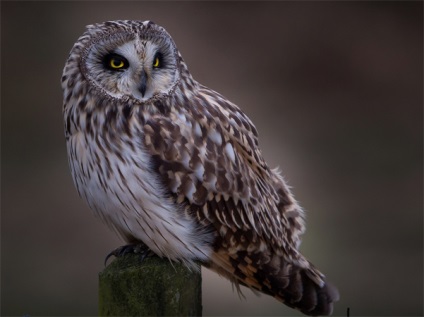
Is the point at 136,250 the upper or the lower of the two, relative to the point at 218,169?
lower

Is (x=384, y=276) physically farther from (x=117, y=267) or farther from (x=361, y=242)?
(x=117, y=267)

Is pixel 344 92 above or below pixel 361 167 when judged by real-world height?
above

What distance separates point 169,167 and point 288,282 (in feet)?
2.00

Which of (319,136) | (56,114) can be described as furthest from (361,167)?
Result: (56,114)

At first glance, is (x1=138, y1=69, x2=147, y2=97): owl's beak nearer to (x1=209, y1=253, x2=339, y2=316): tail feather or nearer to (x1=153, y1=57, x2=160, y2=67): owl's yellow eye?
(x1=153, y1=57, x2=160, y2=67): owl's yellow eye

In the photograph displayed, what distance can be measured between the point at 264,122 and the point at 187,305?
5.66 meters

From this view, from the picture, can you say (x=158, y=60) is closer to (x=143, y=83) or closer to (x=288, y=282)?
(x=143, y=83)

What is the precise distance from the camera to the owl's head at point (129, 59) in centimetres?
361

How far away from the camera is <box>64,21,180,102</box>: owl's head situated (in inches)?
142

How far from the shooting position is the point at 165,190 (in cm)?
372

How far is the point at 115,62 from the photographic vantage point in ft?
12.1

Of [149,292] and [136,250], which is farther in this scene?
[136,250]

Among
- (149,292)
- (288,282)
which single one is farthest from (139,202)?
(149,292)

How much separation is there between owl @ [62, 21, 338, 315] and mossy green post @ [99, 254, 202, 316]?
2.37 ft
